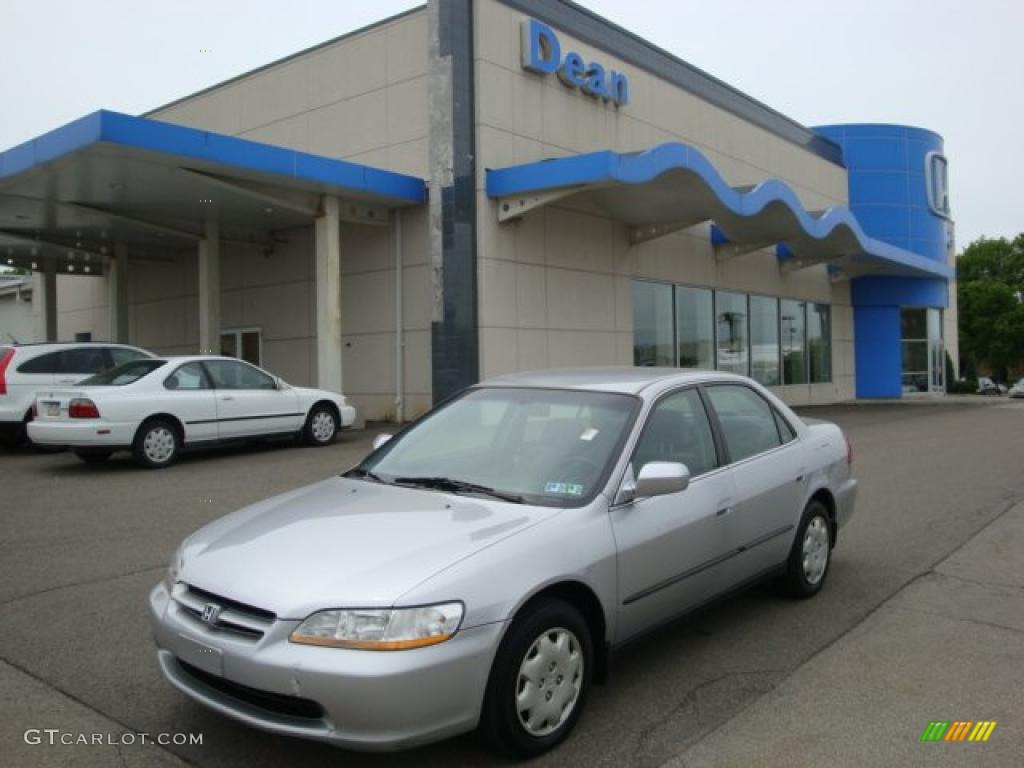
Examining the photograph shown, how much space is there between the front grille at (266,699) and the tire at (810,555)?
3.23m

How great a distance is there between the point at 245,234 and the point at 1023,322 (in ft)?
208

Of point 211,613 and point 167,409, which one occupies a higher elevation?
point 167,409

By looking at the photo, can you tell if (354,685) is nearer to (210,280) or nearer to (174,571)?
(174,571)

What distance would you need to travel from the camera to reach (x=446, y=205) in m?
16.0

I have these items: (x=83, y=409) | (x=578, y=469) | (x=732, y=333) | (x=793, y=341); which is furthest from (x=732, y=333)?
(x=578, y=469)

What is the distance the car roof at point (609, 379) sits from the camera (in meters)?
4.44

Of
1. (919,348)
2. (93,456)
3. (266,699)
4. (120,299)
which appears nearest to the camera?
(266,699)

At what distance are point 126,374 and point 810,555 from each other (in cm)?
918

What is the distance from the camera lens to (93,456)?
11578 millimetres

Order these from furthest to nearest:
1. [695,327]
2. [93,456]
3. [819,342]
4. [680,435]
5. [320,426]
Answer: [819,342] < [695,327] < [320,426] < [93,456] < [680,435]

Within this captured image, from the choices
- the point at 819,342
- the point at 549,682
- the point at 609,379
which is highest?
the point at 819,342

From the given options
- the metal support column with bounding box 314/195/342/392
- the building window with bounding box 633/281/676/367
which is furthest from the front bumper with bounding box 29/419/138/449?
the building window with bounding box 633/281/676/367

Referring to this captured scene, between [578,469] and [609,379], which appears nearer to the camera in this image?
[578,469]

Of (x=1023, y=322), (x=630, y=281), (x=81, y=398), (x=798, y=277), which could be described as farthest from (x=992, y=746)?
(x=1023, y=322)
